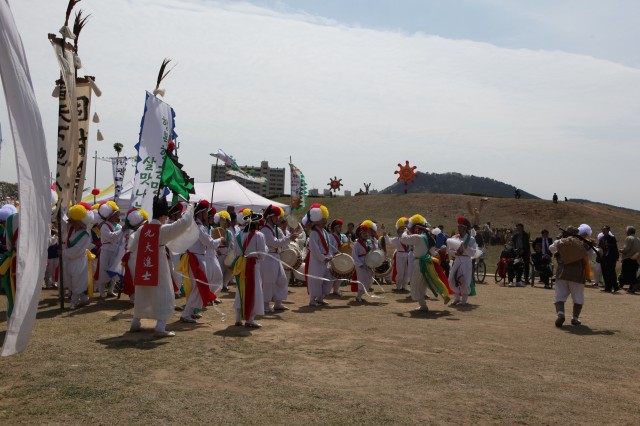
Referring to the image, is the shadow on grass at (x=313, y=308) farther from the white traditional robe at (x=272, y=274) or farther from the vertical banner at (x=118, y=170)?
the vertical banner at (x=118, y=170)

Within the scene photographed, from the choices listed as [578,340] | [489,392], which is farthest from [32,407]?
[578,340]

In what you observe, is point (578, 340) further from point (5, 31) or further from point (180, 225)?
point (5, 31)

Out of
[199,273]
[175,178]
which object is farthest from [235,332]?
[175,178]

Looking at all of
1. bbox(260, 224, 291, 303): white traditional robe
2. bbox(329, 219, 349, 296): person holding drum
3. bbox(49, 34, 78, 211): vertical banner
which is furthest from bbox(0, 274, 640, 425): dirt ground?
bbox(329, 219, 349, 296): person holding drum

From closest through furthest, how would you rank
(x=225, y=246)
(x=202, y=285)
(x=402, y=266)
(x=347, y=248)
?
1. (x=202, y=285)
2. (x=225, y=246)
3. (x=347, y=248)
4. (x=402, y=266)

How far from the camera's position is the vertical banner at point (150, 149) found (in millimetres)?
11891

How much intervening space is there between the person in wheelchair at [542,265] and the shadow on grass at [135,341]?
13.2 m

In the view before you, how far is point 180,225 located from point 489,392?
4.48 meters

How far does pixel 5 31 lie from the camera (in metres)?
3.54

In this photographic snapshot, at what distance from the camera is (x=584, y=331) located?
32.3 feet

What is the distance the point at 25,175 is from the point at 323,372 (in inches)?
159

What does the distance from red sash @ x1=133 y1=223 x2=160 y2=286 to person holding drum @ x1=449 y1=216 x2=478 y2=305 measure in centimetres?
638

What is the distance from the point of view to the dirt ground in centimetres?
524

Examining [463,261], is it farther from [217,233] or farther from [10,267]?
[10,267]
